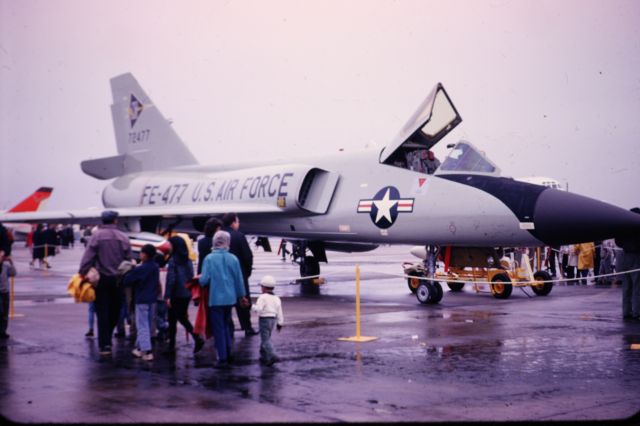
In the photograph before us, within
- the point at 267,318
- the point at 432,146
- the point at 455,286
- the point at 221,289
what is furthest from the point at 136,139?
the point at 267,318

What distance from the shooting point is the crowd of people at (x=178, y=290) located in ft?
26.3

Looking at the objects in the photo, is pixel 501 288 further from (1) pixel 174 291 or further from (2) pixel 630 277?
(1) pixel 174 291

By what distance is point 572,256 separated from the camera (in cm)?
1983

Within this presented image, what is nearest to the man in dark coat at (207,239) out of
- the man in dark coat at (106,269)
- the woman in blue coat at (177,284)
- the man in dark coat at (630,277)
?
the woman in blue coat at (177,284)

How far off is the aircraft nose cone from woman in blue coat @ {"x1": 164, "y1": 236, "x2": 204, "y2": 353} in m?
5.95

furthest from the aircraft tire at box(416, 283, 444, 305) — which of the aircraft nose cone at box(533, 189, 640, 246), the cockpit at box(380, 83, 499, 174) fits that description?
the aircraft nose cone at box(533, 189, 640, 246)

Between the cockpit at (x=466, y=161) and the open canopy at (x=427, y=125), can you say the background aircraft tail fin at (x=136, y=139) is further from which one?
the cockpit at (x=466, y=161)

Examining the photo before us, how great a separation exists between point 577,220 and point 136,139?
14671 mm

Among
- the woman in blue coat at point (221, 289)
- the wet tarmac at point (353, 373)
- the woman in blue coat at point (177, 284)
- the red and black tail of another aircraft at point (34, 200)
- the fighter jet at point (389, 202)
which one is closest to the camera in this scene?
the wet tarmac at point (353, 373)

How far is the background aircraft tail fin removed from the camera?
2227 centimetres

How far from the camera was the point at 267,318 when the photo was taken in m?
7.95

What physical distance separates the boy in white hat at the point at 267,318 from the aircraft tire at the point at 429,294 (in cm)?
609

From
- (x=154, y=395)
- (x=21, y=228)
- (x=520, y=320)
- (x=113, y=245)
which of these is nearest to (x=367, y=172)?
(x=520, y=320)

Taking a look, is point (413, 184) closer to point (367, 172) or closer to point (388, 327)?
point (367, 172)
